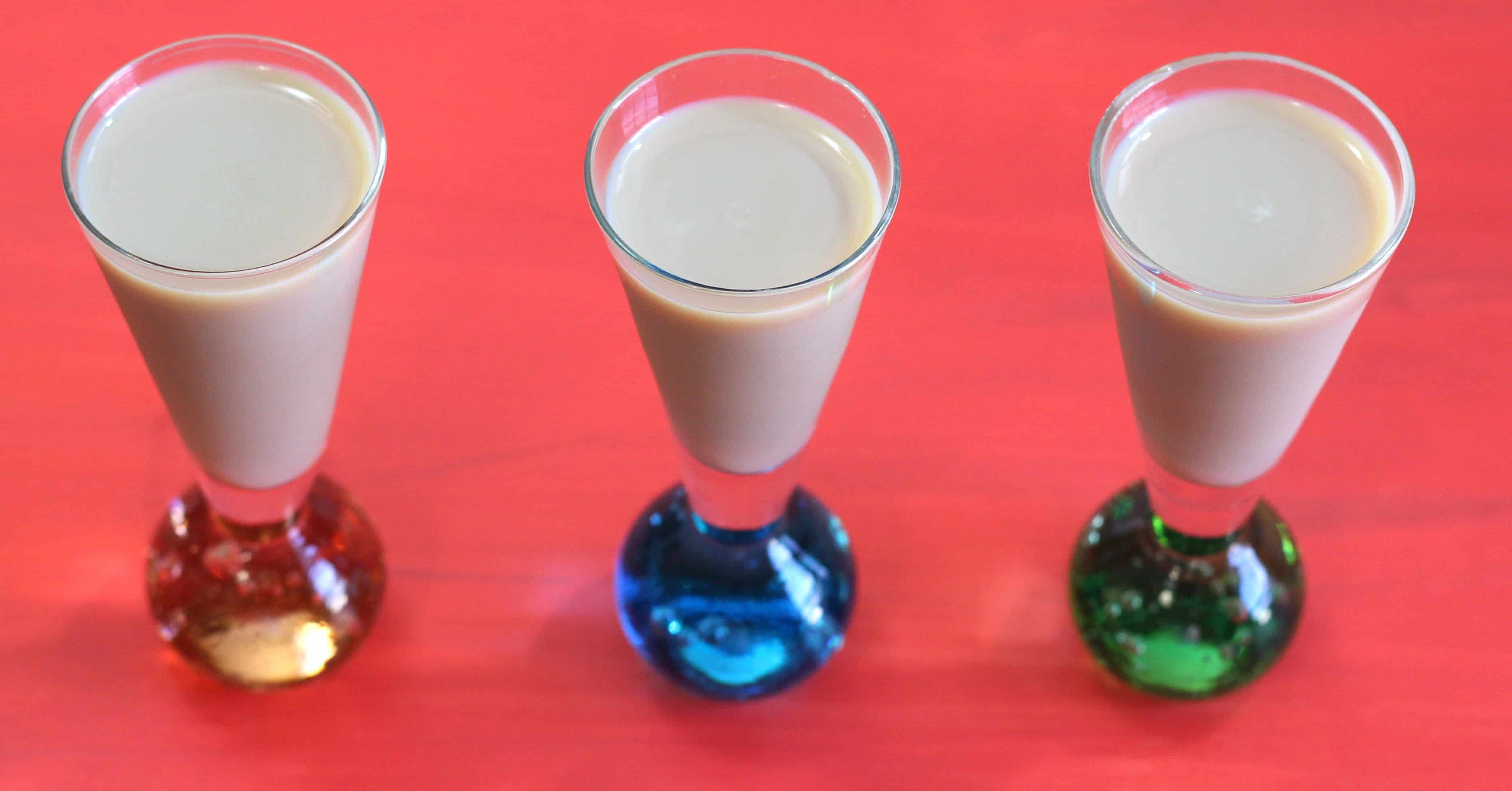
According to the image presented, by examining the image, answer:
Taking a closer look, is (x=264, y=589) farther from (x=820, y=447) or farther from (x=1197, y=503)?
(x=1197, y=503)

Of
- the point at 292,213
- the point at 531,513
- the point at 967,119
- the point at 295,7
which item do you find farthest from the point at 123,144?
the point at 967,119

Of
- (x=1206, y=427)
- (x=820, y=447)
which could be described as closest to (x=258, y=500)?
(x=820, y=447)

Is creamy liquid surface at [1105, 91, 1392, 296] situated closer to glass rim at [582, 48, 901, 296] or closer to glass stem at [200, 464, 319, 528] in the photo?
glass rim at [582, 48, 901, 296]

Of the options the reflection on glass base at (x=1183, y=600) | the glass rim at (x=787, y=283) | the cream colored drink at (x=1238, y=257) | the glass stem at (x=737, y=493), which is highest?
the glass rim at (x=787, y=283)

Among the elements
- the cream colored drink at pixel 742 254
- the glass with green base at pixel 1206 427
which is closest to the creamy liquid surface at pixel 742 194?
the cream colored drink at pixel 742 254

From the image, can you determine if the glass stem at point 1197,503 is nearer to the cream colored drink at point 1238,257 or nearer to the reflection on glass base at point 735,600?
the cream colored drink at point 1238,257

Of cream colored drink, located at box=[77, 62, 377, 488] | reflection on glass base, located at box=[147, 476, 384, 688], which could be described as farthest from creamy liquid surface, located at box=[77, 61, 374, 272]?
reflection on glass base, located at box=[147, 476, 384, 688]
